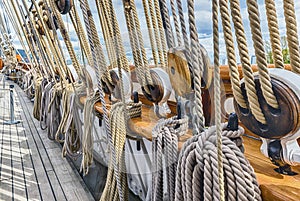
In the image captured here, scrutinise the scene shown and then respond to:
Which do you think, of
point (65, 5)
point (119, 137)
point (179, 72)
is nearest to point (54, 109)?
point (65, 5)

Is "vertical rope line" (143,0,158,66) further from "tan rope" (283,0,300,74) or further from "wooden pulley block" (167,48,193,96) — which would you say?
"tan rope" (283,0,300,74)

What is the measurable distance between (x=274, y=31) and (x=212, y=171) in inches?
11.5

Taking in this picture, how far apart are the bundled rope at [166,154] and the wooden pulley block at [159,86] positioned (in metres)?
0.21

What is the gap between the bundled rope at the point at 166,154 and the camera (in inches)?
27.8

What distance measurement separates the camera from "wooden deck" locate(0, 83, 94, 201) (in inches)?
67.9

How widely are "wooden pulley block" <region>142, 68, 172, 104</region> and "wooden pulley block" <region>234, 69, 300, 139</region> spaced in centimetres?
50

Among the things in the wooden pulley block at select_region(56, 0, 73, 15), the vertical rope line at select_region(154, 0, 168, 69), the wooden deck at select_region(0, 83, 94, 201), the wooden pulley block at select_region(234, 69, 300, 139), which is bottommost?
the wooden deck at select_region(0, 83, 94, 201)

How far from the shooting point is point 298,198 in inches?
19.2

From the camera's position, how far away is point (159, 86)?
3.43 ft

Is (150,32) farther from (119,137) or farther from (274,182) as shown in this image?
(274,182)

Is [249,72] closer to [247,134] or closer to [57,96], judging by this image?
[247,134]

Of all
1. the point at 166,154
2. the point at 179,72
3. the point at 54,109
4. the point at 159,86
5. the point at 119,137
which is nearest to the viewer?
the point at 166,154

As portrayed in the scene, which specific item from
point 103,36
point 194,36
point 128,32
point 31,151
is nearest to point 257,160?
point 194,36

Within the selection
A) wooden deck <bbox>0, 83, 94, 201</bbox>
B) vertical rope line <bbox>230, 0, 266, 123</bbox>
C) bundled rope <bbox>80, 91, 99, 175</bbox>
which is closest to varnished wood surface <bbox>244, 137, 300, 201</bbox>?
vertical rope line <bbox>230, 0, 266, 123</bbox>
